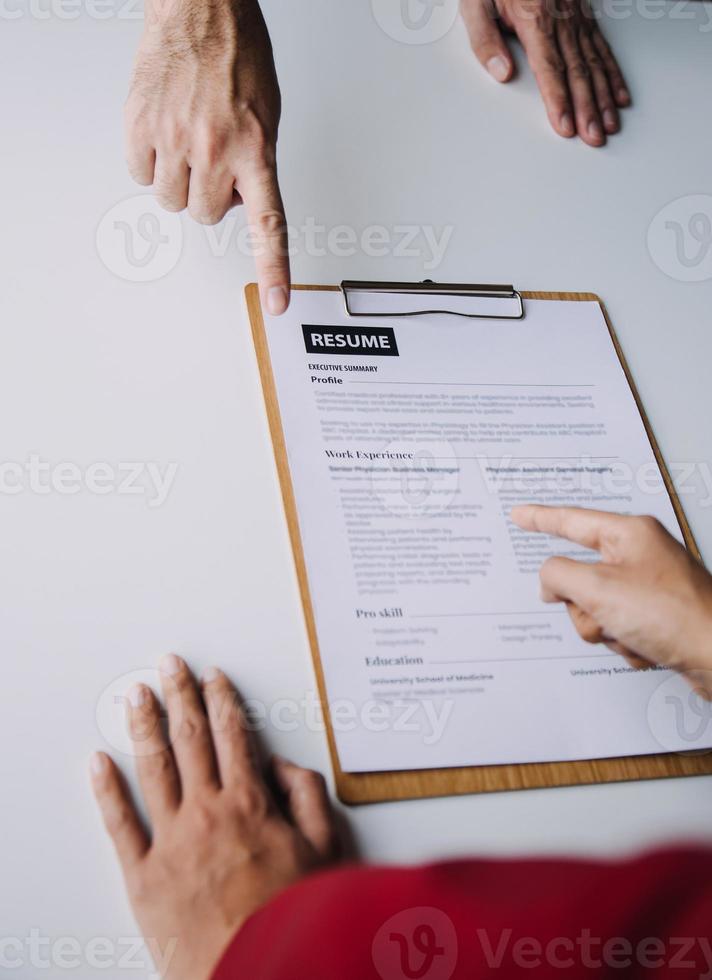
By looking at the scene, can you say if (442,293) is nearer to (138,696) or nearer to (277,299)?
(277,299)

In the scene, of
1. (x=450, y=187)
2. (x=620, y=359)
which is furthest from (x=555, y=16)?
(x=620, y=359)

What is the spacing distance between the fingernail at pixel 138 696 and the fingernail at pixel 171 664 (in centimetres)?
2

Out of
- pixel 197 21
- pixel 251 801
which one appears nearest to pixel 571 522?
pixel 251 801

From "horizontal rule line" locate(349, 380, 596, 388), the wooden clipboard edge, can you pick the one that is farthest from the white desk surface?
"horizontal rule line" locate(349, 380, 596, 388)

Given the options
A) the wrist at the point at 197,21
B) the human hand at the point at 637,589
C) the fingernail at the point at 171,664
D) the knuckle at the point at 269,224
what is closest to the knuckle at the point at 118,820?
the fingernail at the point at 171,664

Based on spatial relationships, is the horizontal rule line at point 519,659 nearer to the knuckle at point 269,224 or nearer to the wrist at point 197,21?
the knuckle at point 269,224

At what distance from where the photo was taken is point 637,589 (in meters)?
0.64

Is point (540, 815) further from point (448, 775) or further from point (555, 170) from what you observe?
Result: point (555, 170)

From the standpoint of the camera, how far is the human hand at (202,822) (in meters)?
0.55

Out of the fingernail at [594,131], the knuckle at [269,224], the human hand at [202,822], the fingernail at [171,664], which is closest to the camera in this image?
the human hand at [202,822]

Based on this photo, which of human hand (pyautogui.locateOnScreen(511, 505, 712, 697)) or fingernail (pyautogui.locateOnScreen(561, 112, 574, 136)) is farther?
fingernail (pyautogui.locateOnScreen(561, 112, 574, 136))

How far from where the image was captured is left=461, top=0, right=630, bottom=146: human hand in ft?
3.67

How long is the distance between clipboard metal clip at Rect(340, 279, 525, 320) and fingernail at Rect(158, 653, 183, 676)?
1.33 feet

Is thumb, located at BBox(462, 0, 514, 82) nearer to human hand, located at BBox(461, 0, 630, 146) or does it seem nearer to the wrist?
human hand, located at BBox(461, 0, 630, 146)
